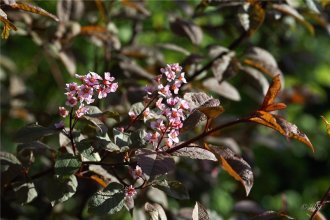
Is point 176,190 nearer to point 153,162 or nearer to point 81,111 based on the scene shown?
point 153,162

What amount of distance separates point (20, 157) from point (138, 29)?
0.87 metres

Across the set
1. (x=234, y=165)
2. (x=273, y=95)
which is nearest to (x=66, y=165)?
(x=234, y=165)

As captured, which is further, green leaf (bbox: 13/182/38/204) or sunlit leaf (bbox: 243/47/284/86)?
sunlit leaf (bbox: 243/47/284/86)

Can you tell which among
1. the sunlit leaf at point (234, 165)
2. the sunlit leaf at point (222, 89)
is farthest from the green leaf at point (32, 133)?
the sunlit leaf at point (222, 89)

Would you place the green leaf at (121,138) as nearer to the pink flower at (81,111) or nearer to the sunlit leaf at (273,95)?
the pink flower at (81,111)

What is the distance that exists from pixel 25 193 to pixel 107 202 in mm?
293

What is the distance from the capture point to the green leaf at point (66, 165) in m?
1.32

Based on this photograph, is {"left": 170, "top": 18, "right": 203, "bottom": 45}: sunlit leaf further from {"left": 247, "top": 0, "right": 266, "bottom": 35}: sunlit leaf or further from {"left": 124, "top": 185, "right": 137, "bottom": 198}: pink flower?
{"left": 124, "top": 185, "right": 137, "bottom": 198}: pink flower

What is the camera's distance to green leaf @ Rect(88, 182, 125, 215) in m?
1.28

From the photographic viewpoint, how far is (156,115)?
53.1 inches

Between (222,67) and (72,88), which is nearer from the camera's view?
(72,88)

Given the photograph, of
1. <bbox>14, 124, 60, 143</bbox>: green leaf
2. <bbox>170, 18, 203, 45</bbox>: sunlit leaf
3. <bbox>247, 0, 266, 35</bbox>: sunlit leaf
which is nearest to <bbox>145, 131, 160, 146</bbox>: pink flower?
<bbox>14, 124, 60, 143</bbox>: green leaf

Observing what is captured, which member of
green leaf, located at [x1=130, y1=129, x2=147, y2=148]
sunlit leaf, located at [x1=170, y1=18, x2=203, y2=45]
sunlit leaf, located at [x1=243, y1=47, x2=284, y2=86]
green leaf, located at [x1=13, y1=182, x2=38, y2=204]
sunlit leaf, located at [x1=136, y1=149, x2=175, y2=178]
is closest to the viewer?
sunlit leaf, located at [x1=136, y1=149, x2=175, y2=178]

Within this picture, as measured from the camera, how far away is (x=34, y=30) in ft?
6.66
